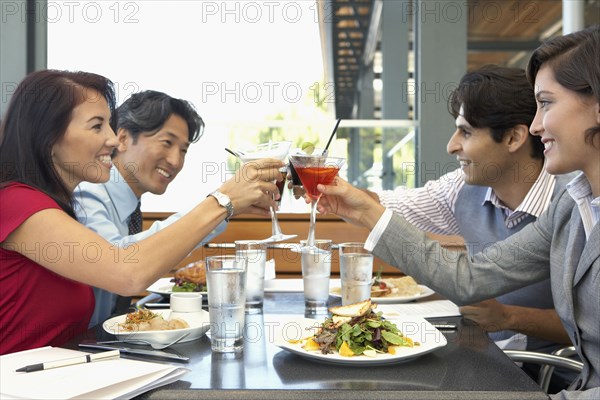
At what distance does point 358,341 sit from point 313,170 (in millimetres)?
567

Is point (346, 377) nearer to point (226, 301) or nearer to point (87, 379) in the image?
point (226, 301)

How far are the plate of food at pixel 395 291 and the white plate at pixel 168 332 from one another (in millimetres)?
593

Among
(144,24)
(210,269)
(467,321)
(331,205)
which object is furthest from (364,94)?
(210,269)

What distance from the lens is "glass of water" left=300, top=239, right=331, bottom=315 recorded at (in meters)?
1.67

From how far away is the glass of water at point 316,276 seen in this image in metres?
1.67

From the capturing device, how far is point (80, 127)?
1.87 metres

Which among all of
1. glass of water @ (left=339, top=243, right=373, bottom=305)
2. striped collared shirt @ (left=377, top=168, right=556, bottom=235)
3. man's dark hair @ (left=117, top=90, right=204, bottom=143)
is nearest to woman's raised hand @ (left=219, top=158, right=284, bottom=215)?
glass of water @ (left=339, top=243, right=373, bottom=305)

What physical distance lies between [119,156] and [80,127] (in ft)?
3.23

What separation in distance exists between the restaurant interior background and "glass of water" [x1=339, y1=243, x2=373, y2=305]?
2264mm

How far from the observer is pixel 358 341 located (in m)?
1.17

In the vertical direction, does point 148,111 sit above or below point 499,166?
above

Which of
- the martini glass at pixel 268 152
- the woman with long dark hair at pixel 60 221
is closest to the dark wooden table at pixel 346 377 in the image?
the woman with long dark hair at pixel 60 221

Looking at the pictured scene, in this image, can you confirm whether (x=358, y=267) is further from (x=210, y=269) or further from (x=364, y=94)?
(x=364, y=94)

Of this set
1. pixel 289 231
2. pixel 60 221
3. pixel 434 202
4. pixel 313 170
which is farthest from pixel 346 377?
Answer: pixel 289 231
